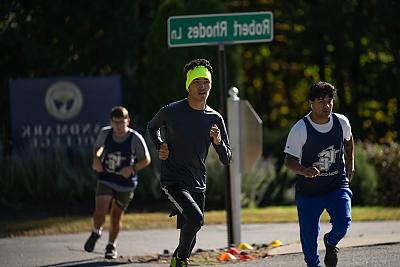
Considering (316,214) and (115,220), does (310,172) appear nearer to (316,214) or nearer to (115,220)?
(316,214)

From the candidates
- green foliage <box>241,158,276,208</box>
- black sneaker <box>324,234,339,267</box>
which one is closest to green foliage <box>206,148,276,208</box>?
green foliage <box>241,158,276,208</box>

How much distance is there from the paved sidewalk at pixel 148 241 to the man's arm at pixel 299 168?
9.06ft

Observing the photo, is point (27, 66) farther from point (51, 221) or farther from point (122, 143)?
point (122, 143)

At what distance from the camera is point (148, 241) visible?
14375 mm

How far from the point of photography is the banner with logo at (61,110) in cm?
2017

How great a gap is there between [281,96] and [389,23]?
31.8 feet

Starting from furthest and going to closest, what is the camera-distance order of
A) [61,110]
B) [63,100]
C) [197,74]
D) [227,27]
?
1. [63,100]
2. [61,110]
3. [227,27]
4. [197,74]

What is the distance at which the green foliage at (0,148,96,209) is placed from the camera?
62.8 feet

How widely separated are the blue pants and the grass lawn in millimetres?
6900

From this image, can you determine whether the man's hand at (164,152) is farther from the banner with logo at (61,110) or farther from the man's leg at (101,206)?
the banner with logo at (61,110)

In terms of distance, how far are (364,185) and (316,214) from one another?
11.8 metres

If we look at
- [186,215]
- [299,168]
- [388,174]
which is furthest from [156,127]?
[388,174]

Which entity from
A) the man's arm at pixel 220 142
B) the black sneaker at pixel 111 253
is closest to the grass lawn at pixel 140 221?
the black sneaker at pixel 111 253

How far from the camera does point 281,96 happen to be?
3644 centimetres
